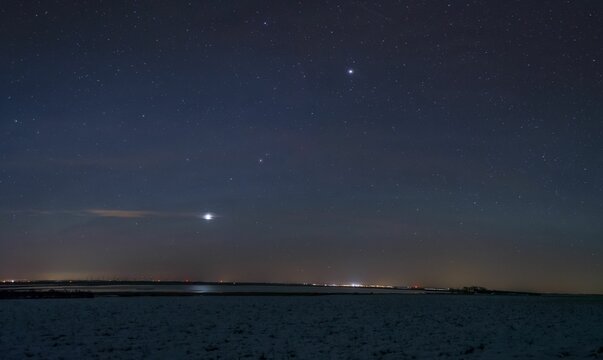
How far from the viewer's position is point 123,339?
20312mm

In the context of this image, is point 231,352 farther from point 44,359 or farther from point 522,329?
point 522,329

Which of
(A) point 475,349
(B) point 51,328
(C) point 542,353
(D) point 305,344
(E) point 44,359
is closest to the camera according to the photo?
(E) point 44,359

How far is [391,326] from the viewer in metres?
26.7

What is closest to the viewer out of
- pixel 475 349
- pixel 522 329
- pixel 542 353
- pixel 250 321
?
pixel 542 353

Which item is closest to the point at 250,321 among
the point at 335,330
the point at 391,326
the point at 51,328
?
the point at 335,330

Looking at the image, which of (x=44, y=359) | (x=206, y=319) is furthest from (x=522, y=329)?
(x=44, y=359)

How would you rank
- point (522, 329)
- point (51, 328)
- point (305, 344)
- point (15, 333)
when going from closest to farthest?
point (305, 344)
point (15, 333)
point (51, 328)
point (522, 329)

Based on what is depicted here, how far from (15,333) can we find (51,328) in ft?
6.87

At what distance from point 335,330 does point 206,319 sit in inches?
353

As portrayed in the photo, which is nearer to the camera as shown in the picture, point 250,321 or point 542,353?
point 542,353

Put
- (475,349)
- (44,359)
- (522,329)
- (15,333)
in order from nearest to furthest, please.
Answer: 1. (44,359)
2. (475,349)
3. (15,333)
4. (522,329)

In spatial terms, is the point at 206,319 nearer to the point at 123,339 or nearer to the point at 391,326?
the point at 123,339

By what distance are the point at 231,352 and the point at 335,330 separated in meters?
8.31

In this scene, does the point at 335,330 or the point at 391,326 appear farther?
the point at 391,326
